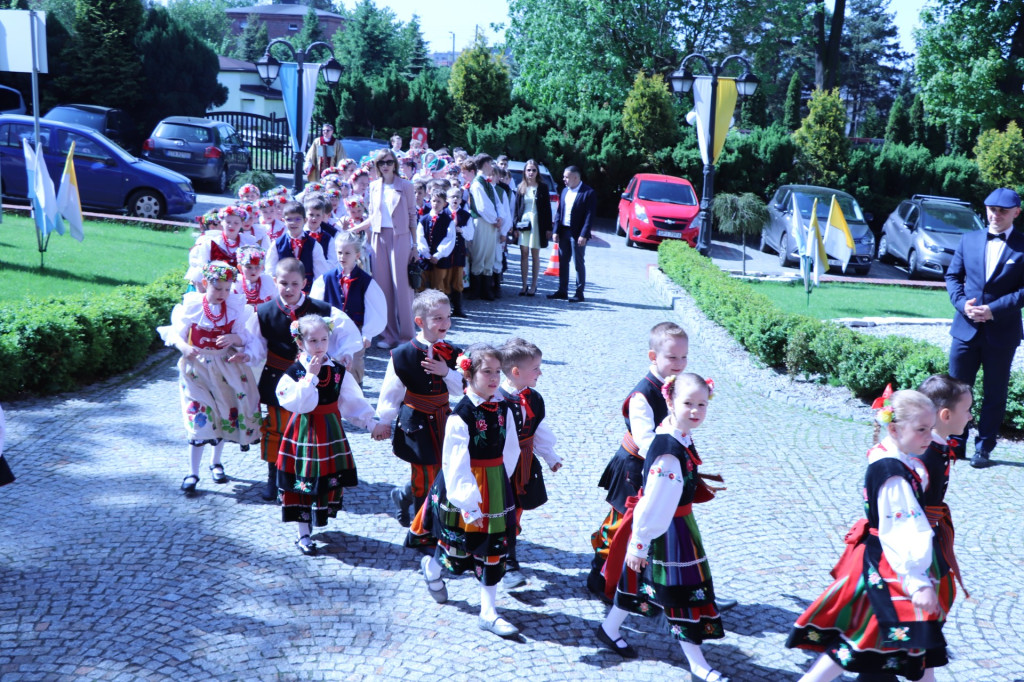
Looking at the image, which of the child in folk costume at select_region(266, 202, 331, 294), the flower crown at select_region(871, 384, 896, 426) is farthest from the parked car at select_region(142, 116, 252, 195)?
the flower crown at select_region(871, 384, 896, 426)

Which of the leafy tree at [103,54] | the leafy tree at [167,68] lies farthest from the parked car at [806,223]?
the leafy tree at [103,54]

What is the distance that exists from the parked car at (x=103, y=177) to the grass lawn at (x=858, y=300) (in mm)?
11400

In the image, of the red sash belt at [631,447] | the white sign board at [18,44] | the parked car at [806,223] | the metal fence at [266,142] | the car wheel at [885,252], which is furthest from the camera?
the metal fence at [266,142]

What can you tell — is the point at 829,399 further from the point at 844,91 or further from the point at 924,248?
the point at 844,91

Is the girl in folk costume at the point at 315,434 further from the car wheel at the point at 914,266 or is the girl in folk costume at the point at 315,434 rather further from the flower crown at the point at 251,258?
the car wheel at the point at 914,266

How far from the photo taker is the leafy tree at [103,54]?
102 ft

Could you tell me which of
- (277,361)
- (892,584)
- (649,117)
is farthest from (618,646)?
(649,117)

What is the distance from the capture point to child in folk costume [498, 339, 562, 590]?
15.5ft

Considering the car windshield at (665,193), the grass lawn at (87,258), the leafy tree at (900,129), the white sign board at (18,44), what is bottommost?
the grass lawn at (87,258)

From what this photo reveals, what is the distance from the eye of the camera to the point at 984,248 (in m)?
7.44

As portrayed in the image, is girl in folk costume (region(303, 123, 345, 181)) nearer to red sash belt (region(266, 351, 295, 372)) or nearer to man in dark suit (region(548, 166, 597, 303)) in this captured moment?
man in dark suit (region(548, 166, 597, 303))

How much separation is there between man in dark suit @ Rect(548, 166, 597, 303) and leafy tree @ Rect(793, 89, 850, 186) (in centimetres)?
1754

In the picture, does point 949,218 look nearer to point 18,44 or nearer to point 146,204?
point 146,204

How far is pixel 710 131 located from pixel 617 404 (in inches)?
425
